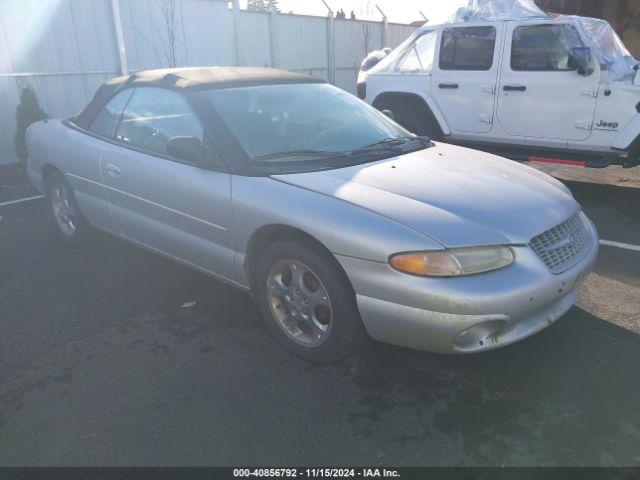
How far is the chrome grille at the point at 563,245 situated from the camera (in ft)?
8.79

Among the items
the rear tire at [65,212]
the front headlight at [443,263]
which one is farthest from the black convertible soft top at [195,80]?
the front headlight at [443,263]

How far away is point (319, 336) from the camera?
2.89 metres

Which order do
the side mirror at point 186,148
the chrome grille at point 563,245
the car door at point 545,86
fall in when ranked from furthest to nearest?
the car door at point 545,86
the side mirror at point 186,148
the chrome grille at point 563,245

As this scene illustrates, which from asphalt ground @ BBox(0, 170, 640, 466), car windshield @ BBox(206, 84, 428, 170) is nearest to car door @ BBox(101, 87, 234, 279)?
car windshield @ BBox(206, 84, 428, 170)

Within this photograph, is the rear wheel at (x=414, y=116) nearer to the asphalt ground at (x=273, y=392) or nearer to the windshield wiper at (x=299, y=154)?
the asphalt ground at (x=273, y=392)

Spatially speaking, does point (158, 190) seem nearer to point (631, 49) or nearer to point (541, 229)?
point (541, 229)

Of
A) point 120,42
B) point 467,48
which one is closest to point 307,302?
point 467,48

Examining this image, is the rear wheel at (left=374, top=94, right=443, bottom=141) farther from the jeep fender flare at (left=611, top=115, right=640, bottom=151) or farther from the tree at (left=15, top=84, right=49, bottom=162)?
the tree at (left=15, top=84, right=49, bottom=162)

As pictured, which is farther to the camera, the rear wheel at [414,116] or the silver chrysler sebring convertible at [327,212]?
the rear wheel at [414,116]

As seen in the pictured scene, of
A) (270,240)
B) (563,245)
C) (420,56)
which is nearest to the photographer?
(563,245)

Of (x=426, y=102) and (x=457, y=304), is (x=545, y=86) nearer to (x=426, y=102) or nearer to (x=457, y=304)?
(x=426, y=102)

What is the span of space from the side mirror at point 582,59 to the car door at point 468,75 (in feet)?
3.04

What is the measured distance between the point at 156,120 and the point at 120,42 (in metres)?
6.98

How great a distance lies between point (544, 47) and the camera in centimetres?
610
